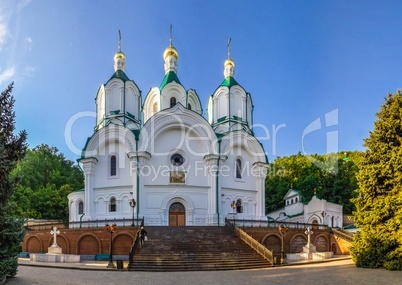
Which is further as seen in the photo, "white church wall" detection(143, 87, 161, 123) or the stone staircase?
"white church wall" detection(143, 87, 161, 123)

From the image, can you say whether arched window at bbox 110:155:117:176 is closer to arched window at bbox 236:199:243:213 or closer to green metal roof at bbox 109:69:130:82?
green metal roof at bbox 109:69:130:82

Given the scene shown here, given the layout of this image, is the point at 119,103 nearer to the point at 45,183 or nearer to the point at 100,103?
the point at 100,103

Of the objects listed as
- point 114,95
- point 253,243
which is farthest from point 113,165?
point 253,243

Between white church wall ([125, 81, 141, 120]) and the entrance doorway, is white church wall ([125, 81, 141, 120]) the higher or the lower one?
the higher one

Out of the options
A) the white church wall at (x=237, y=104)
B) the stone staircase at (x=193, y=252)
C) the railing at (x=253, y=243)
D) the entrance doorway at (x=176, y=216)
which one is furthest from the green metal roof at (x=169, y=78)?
the stone staircase at (x=193, y=252)

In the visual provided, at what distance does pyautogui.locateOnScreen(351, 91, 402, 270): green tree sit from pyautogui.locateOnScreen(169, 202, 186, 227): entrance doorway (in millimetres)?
14838

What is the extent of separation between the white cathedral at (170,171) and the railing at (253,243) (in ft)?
14.2

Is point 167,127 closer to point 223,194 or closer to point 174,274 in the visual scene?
point 223,194

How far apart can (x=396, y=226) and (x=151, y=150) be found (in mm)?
18910

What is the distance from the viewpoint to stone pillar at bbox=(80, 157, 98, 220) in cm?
3011

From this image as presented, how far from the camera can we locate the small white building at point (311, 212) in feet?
128

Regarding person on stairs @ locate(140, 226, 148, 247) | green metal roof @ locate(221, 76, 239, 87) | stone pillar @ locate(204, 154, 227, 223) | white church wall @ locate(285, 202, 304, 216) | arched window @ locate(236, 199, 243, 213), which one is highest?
green metal roof @ locate(221, 76, 239, 87)

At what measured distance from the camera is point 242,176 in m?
32.4

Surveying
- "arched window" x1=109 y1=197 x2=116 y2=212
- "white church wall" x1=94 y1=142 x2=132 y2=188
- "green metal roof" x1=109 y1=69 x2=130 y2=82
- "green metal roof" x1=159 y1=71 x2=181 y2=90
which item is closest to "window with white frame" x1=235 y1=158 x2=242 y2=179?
"white church wall" x1=94 y1=142 x2=132 y2=188
